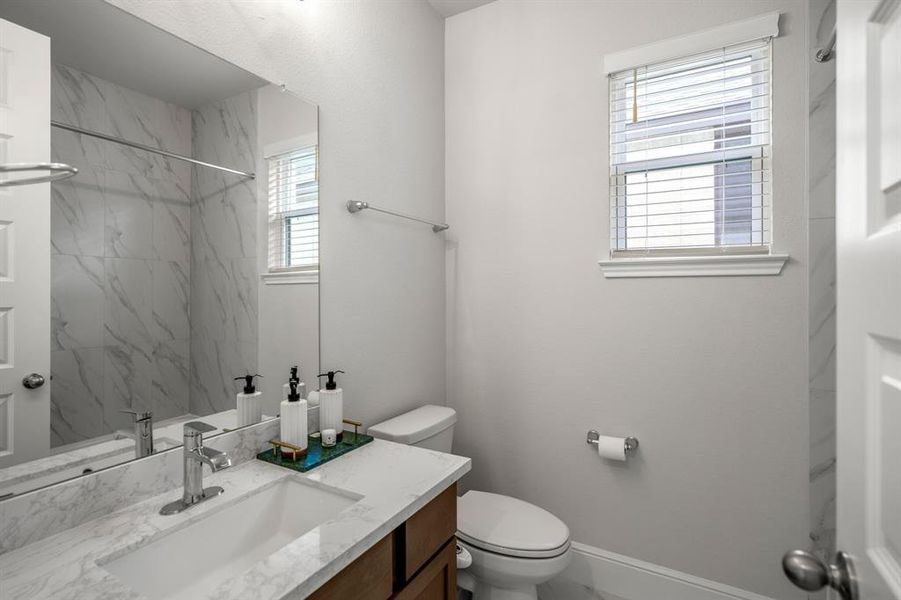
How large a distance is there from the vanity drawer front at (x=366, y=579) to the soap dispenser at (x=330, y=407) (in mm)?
524

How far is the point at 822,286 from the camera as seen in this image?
1486 mm

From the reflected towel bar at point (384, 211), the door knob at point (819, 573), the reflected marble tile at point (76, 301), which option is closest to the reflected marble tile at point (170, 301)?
the reflected marble tile at point (76, 301)

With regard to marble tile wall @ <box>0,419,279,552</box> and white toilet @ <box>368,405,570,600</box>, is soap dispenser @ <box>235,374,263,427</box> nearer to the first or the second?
marble tile wall @ <box>0,419,279,552</box>

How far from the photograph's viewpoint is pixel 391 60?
6.16ft

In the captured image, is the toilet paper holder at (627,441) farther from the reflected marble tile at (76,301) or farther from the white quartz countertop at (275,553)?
the reflected marble tile at (76,301)

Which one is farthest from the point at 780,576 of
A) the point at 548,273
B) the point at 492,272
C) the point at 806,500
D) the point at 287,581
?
the point at 287,581

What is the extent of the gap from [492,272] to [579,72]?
3.16ft

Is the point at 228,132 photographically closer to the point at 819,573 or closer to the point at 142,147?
the point at 142,147

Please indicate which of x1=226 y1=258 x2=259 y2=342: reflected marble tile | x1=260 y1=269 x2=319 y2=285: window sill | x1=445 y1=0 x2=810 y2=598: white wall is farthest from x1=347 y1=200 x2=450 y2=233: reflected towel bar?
x1=226 y1=258 x2=259 y2=342: reflected marble tile

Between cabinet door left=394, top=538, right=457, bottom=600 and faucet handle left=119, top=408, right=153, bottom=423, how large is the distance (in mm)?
731

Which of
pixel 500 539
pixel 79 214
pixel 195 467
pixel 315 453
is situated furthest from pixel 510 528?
pixel 79 214

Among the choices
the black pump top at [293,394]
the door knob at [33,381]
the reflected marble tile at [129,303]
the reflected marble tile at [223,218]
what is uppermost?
the reflected marble tile at [223,218]

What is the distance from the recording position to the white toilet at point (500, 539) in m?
1.47

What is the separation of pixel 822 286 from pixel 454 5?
6.51ft
